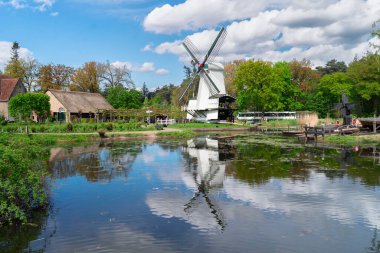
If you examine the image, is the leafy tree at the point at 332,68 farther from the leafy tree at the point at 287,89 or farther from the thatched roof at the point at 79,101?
the thatched roof at the point at 79,101

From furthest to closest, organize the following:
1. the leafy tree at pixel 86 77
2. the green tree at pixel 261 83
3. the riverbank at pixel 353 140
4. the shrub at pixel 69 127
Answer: the leafy tree at pixel 86 77, the green tree at pixel 261 83, the shrub at pixel 69 127, the riverbank at pixel 353 140

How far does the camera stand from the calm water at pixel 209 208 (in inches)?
319

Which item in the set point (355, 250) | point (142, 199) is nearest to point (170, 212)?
point (142, 199)

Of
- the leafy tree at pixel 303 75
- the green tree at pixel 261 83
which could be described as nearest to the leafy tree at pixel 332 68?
the leafy tree at pixel 303 75

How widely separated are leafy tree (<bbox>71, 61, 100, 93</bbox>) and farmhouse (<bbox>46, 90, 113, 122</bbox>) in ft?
49.8

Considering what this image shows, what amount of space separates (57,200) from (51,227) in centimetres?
288

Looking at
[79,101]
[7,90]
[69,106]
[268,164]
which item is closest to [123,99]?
[79,101]

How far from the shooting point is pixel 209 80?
57.2 meters

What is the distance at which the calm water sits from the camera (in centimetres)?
809

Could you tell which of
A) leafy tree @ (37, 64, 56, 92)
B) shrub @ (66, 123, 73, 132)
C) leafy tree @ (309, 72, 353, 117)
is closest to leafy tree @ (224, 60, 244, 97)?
leafy tree @ (309, 72, 353, 117)

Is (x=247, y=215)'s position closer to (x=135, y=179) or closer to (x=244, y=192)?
(x=244, y=192)

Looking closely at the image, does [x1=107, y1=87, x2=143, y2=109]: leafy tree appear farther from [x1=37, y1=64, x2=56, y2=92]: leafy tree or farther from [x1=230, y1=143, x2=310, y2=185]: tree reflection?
[x1=230, y1=143, x2=310, y2=185]: tree reflection

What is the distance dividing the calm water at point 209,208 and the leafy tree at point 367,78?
3563 cm

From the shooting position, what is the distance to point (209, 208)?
10.7 metres
